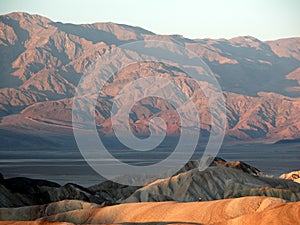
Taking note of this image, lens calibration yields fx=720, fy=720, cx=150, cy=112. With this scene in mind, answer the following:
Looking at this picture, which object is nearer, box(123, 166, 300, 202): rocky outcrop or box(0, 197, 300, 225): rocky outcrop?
box(0, 197, 300, 225): rocky outcrop

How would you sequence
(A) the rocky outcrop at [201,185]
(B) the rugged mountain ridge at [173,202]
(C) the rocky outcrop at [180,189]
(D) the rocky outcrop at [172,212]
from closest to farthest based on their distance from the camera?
(B) the rugged mountain ridge at [173,202]
(D) the rocky outcrop at [172,212]
(C) the rocky outcrop at [180,189]
(A) the rocky outcrop at [201,185]

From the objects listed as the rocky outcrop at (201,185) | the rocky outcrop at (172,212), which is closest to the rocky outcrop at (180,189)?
the rocky outcrop at (201,185)

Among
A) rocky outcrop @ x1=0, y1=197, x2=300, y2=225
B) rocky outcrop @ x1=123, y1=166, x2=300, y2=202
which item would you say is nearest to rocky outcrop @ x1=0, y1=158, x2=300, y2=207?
rocky outcrop @ x1=123, y1=166, x2=300, y2=202

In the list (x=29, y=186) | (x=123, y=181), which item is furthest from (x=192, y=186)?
(x=123, y=181)

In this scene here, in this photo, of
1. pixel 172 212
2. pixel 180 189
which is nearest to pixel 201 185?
pixel 180 189

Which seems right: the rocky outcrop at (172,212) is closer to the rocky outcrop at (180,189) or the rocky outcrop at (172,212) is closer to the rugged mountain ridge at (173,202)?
the rugged mountain ridge at (173,202)

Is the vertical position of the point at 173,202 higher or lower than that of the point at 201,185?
higher

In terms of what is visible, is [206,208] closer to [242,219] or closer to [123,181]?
[242,219]

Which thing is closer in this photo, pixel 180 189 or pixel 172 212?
pixel 172 212

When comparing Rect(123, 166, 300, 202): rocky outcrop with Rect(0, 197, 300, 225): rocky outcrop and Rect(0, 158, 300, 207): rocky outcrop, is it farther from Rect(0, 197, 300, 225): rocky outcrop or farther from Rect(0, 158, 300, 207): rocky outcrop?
Rect(0, 197, 300, 225): rocky outcrop

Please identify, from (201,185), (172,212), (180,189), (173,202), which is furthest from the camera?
(201,185)

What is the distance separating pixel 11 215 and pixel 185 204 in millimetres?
20137

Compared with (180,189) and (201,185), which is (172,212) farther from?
(201,185)

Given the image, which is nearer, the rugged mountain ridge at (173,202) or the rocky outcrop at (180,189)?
the rugged mountain ridge at (173,202)
